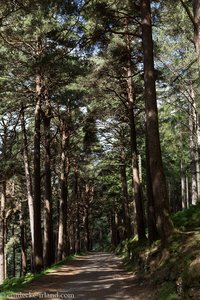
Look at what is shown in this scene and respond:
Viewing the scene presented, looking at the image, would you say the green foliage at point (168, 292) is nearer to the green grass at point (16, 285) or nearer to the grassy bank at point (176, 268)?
the grassy bank at point (176, 268)

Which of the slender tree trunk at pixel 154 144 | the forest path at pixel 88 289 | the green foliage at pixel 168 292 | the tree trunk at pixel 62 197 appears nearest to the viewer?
the green foliage at pixel 168 292

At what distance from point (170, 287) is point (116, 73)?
12.7 m

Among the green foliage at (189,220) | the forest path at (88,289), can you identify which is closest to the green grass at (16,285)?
the forest path at (88,289)

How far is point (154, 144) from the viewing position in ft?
37.3

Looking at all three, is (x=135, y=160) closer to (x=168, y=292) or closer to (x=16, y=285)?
(x=16, y=285)

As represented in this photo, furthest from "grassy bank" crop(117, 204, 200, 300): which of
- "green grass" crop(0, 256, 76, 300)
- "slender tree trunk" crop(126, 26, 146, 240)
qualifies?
"slender tree trunk" crop(126, 26, 146, 240)

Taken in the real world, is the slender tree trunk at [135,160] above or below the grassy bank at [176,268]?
above

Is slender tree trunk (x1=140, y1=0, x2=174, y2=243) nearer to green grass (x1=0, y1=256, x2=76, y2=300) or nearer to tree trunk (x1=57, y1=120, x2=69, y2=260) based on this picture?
green grass (x1=0, y1=256, x2=76, y2=300)

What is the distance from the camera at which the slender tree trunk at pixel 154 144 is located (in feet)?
34.8

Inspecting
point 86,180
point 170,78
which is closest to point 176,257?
point 170,78

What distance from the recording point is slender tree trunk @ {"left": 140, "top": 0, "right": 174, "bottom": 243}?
10.6 meters

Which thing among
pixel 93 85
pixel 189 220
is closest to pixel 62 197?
pixel 93 85

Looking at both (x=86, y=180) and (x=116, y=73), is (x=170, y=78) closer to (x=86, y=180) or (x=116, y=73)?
(x=116, y=73)

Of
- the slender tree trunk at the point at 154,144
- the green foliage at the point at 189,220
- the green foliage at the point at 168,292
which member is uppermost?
the slender tree trunk at the point at 154,144
